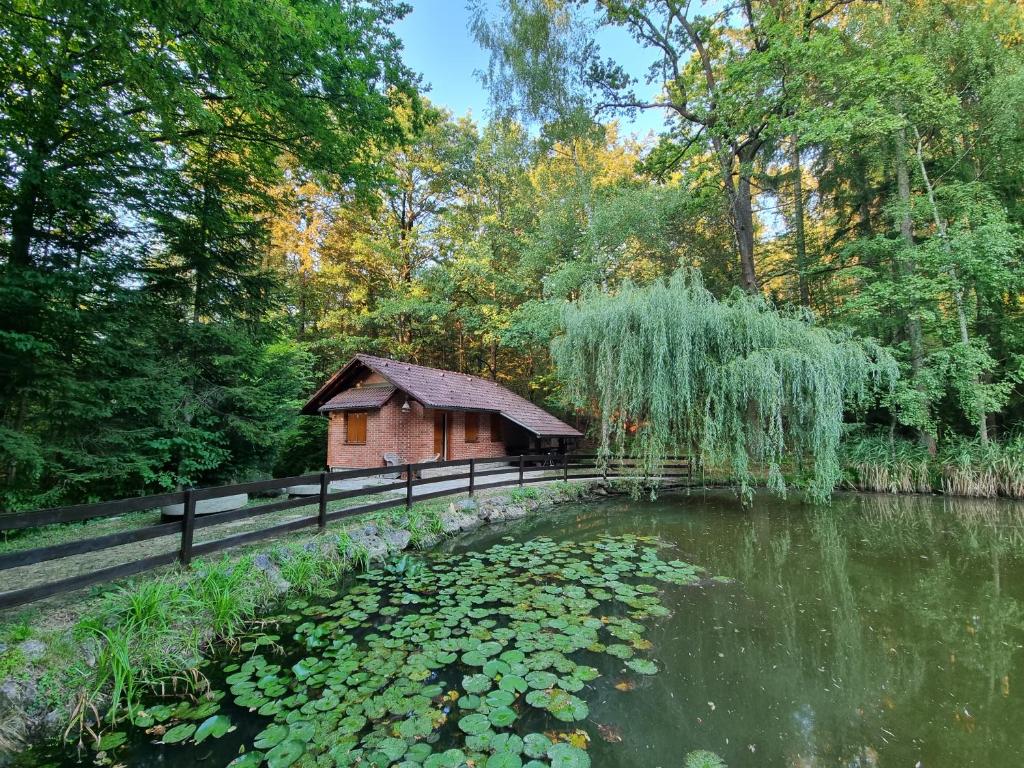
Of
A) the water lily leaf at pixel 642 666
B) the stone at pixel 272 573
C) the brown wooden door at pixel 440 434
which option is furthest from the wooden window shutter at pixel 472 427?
the water lily leaf at pixel 642 666

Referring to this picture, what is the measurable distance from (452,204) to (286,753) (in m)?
19.9

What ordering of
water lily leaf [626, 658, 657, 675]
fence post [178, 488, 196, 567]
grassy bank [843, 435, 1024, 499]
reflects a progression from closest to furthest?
water lily leaf [626, 658, 657, 675] < fence post [178, 488, 196, 567] < grassy bank [843, 435, 1024, 499]

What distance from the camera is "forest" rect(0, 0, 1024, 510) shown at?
5.45 m

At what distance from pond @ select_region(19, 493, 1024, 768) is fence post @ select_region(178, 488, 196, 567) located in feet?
3.86

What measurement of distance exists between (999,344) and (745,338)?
8.49 metres

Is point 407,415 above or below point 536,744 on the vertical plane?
above

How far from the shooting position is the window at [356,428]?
12.8 meters

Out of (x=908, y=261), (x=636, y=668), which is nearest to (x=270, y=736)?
(x=636, y=668)

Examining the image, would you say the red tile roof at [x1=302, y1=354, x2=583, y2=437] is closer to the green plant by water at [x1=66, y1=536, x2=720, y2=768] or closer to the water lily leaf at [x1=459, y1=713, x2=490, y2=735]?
the green plant by water at [x1=66, y1=536, x2=720, y2=768]

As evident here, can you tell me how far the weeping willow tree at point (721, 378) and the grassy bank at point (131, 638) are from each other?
20.8ft

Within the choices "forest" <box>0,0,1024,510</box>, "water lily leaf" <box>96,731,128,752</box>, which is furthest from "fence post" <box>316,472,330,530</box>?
"water lily leaf" <box>96,731,128,752</box>

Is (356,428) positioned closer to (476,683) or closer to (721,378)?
(721,378)

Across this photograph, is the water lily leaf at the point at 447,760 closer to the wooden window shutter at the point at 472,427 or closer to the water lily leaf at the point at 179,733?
the water lily leaf at the point at 179,733

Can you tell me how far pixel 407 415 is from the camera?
12.1 m
